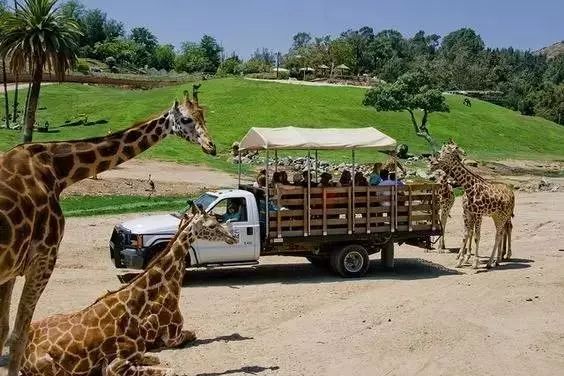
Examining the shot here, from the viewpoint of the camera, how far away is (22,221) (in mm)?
8891

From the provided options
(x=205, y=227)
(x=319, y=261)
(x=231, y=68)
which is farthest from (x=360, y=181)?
(x=231, y=68)

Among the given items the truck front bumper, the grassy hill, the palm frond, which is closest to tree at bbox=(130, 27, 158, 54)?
the grassy hill

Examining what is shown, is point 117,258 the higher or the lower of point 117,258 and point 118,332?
the lower

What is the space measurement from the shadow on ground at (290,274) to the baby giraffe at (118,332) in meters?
5.95

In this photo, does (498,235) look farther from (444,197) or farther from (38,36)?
(38,36)

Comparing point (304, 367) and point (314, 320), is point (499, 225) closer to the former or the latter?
point (314, 320)

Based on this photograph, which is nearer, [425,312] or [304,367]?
[304,367]

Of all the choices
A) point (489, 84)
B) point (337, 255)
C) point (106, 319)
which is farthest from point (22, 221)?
point (489, 84)

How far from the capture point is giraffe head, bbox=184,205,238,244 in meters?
11.6

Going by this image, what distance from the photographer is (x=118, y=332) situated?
9.55 m

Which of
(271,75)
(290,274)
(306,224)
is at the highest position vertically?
(271,75)

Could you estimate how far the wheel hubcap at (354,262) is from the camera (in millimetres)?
17578

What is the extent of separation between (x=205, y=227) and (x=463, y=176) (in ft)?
31.2

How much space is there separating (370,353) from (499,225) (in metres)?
9.27
